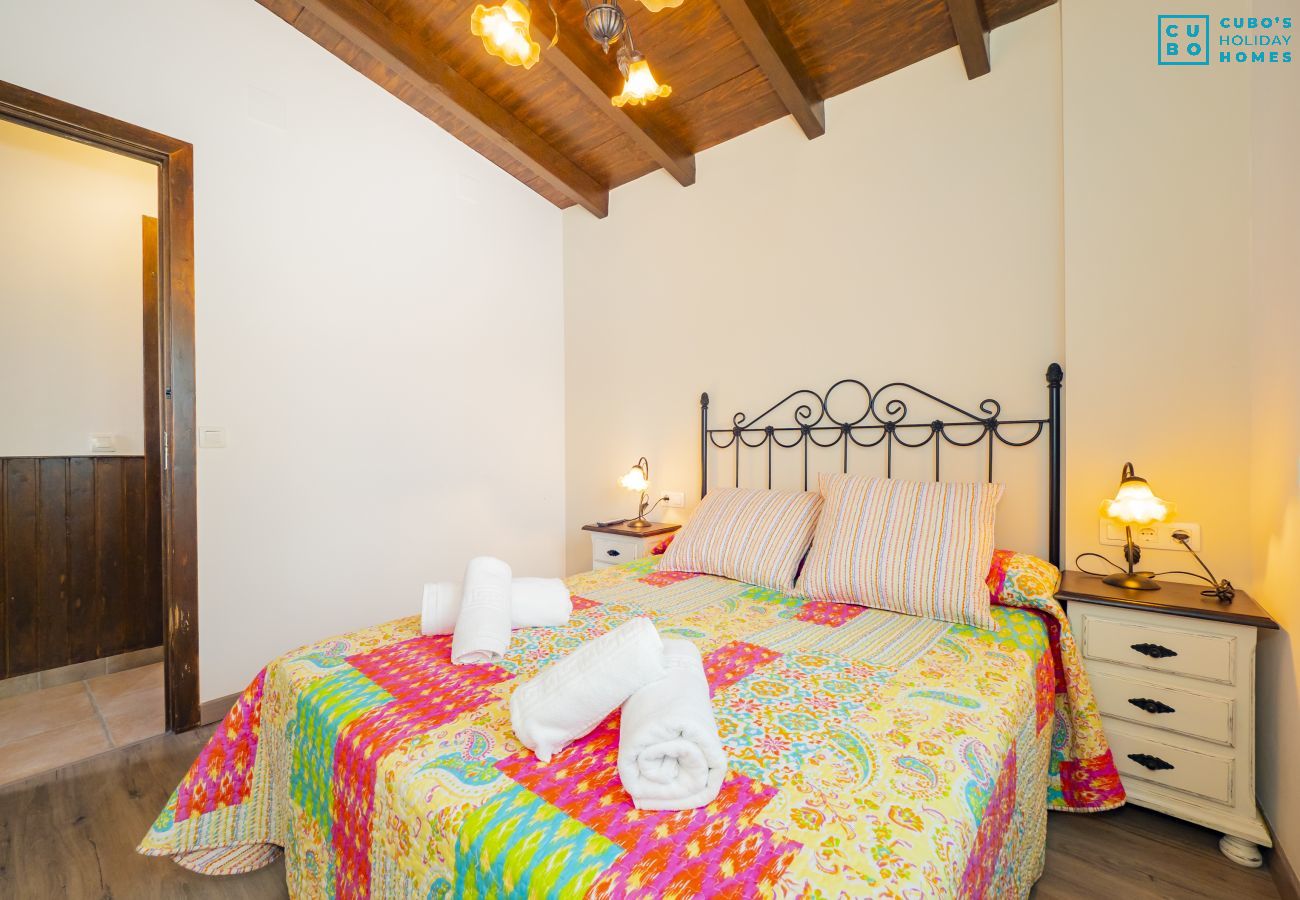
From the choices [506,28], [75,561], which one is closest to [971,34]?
[506,28]

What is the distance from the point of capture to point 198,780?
1466mm

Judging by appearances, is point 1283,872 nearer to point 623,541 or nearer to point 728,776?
point 728,776

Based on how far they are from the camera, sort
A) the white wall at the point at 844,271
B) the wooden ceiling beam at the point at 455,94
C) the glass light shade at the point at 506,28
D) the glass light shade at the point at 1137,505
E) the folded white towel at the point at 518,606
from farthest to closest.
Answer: the wooden ceiling beam at the point at 455,94 → the white wall at the point at 844,271 → the glass light shade at the point at 1137,505 → the folded white towel at the point at 518,606 → the glass light shade at the point at 506,28

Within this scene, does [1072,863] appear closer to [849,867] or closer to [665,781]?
[849,867]

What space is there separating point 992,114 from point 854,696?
7.60 feet

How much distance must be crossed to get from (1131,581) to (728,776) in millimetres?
1604

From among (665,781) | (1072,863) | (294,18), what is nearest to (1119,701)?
(1072,863)

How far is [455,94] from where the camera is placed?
2.80 m

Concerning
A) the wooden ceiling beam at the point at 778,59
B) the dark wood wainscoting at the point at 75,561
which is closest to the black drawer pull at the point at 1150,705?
the wooden ceiling beam at the point at 778,59

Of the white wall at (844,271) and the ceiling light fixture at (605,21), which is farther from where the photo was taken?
the white wall at (844,271)

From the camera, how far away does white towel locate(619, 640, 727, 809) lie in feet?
2.84

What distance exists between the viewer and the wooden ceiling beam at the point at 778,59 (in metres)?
2.13

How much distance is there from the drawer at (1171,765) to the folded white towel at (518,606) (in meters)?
1.66

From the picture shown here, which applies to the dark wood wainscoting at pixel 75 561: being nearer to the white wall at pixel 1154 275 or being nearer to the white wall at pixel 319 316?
the white wall at pixel 319 316
